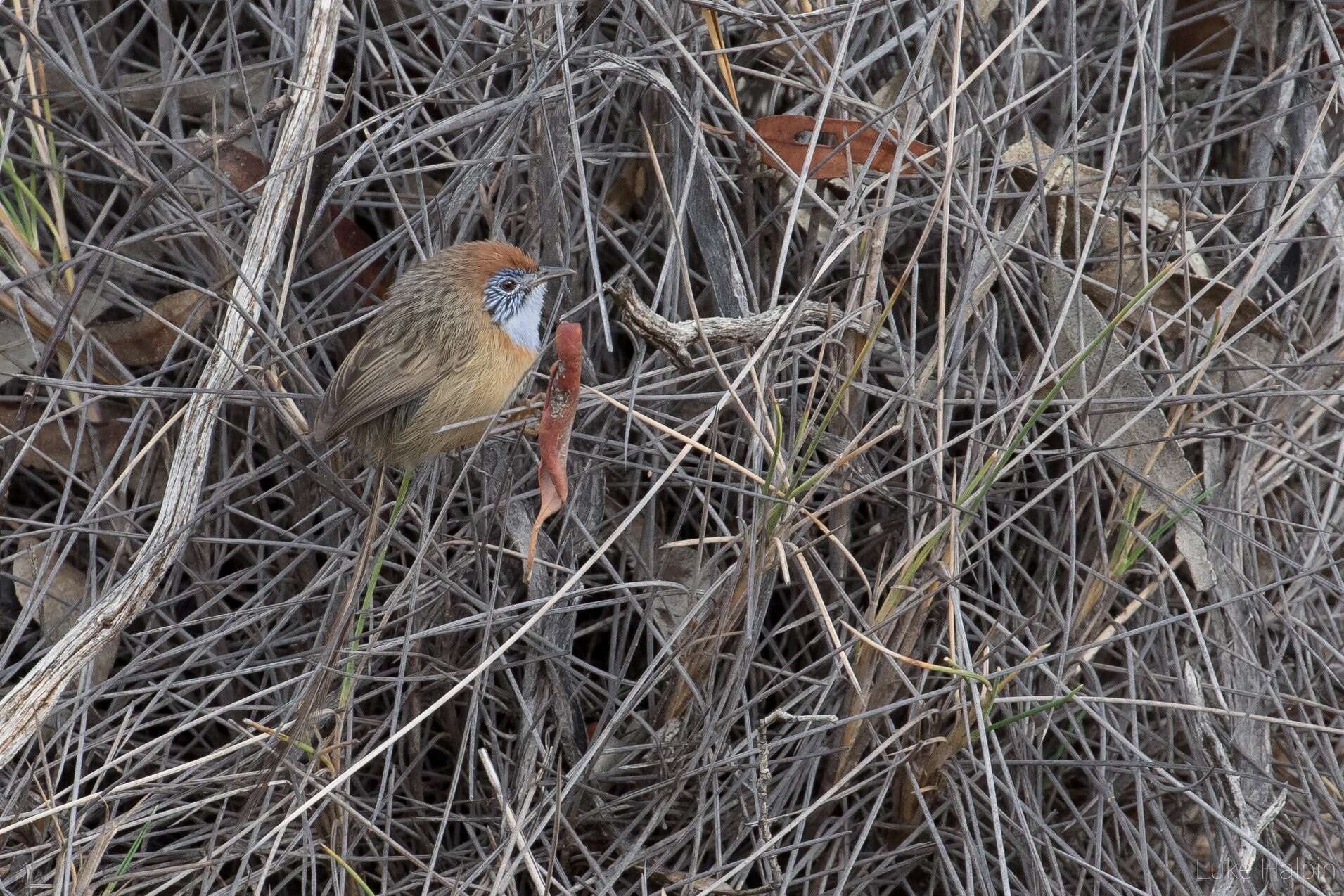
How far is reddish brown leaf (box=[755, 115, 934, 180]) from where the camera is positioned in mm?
3484

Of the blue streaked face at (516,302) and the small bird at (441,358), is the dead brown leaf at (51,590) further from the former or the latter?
the blue streaked face at (516,302)

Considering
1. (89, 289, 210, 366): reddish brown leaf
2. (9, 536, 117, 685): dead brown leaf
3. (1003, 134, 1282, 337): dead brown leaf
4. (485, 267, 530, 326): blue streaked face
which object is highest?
(485, 267, 530, 326): blue streaked face

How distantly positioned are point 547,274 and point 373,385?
53 centimetres

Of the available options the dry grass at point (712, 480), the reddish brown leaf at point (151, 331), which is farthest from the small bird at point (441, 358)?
the reddish brown leaf at point (151, 331)

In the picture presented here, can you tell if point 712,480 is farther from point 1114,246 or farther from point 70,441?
point 70,441

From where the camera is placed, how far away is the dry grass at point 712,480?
3.12 meters

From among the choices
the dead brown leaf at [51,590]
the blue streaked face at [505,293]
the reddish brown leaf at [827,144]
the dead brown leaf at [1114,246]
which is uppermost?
the reddish brown leaf at [827,144]

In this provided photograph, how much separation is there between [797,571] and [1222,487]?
123 centimetres

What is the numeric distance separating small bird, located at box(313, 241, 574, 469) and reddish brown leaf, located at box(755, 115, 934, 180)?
75cm

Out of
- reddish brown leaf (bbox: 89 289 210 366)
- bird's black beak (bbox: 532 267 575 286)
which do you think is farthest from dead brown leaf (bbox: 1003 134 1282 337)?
reddish brown leaf (bbox: 89 289 210 366)

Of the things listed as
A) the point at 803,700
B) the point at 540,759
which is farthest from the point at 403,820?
the point at 803,700

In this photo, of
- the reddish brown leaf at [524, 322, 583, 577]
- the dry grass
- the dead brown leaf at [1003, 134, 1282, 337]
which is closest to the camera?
the reddish brown leaf at [524, 322, 583, 577]

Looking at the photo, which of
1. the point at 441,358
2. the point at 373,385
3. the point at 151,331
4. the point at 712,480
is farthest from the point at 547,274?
the point at 151,331

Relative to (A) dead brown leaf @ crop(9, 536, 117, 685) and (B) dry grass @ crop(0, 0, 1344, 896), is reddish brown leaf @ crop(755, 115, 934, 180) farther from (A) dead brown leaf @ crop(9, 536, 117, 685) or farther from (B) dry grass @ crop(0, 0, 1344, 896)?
(A) dead brown leaf @ crop(9, 536, 117, 685)
